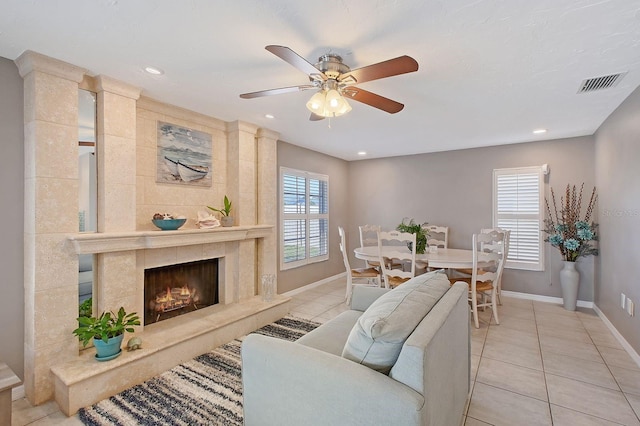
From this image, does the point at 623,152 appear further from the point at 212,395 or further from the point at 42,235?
the point at 42,235

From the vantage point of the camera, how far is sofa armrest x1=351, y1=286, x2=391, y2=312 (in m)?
2.57

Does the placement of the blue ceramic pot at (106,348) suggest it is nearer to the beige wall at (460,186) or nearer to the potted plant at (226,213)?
the potted plant at (226,213)

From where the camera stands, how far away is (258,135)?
403 cm

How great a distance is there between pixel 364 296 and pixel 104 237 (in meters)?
2.15

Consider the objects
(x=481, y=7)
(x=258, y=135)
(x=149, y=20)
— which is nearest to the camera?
(x=481, y=7)

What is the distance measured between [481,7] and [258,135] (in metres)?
2.96

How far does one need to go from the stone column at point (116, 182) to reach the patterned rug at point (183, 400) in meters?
0.72

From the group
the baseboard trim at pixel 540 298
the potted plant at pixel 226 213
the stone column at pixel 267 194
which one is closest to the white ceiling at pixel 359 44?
the stone column at pixel 267 194

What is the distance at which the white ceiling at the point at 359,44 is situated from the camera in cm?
162

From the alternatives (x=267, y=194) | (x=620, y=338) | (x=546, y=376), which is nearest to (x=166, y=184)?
(x=267, y=194)

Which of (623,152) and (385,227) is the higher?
(623,152)

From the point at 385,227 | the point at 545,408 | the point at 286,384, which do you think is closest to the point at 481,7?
the point at 286,384

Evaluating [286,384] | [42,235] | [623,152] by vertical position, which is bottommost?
[286,384]

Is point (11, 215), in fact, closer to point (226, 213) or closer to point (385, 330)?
point (226, 213)
